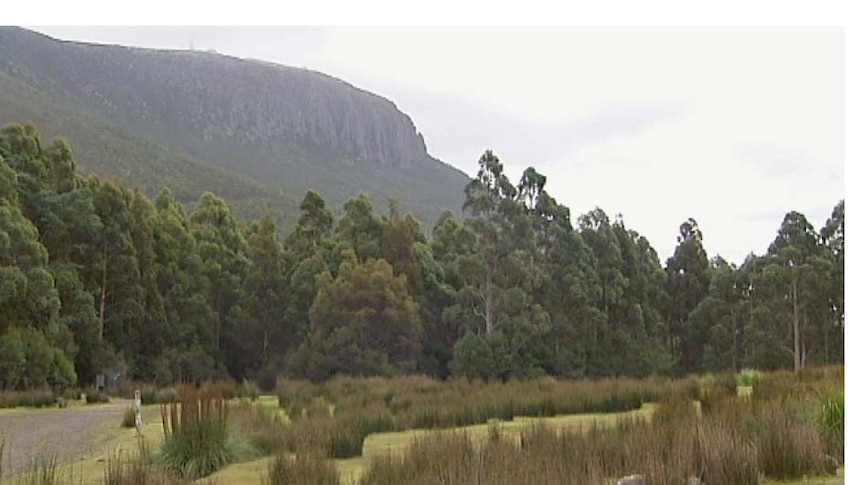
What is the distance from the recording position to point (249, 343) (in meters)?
34.1

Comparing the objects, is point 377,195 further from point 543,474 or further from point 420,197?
point 543,474

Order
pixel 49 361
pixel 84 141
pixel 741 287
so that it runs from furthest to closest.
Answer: pixel 84 141 < pixel 741 287 < pixel 49 361

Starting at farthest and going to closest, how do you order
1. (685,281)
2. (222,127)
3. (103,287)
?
(222,127) < (685,281) < (103,287)

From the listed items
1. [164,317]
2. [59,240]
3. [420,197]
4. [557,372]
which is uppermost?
[420,197]

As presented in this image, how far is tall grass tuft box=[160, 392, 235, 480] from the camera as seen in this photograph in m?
7.73

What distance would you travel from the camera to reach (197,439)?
7.91 metres

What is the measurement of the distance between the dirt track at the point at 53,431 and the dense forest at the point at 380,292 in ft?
24.6

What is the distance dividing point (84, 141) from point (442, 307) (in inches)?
808

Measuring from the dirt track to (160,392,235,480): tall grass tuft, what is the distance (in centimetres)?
120

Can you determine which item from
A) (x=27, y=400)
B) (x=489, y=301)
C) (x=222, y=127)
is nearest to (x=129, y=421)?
(x=27, y=400)

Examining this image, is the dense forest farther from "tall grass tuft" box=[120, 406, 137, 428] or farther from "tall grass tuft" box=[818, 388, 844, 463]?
"tall grass tuft" box=[818, 388, 844, 463]

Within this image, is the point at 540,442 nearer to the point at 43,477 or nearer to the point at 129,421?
the point at 43,477

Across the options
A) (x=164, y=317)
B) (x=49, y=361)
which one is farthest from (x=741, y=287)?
(x=49, y=361)

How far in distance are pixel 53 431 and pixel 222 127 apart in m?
48.4
